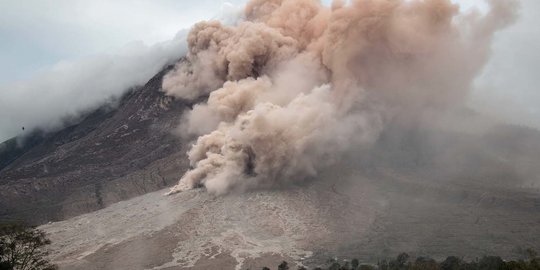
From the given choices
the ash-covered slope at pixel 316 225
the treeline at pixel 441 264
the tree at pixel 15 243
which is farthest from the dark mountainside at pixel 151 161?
the tree at pixel 15 243

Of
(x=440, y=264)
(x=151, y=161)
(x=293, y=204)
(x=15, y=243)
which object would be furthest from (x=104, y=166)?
(x=440, y=264)

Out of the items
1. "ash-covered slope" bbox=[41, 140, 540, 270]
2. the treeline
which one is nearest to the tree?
"ash-covered slope" bbox=[41, 140, 540, 270]

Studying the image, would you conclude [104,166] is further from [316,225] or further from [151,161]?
[316,225]

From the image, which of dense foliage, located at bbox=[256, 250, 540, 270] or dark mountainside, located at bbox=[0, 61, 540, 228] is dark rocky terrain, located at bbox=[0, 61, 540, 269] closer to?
dark mountainside, located at bbox=[0, 61, 540, 228]

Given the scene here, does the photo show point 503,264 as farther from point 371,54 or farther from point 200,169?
point 371,54

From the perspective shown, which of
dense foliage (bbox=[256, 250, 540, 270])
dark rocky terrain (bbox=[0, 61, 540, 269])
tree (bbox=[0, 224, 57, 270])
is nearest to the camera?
dense foliage (bbox=[256, 250, 540, 270])
